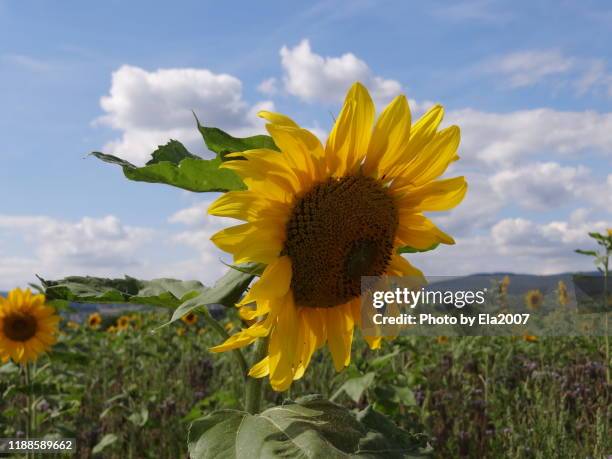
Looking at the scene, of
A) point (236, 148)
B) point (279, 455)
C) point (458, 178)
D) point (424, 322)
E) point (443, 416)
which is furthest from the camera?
point (443, 416)

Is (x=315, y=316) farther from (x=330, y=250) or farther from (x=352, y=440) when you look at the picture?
(x=352, y=440)

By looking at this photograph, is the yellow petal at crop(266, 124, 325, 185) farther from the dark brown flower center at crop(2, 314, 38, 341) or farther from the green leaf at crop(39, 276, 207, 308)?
the dark brown flower center at crop(2, 314, 38, 341)

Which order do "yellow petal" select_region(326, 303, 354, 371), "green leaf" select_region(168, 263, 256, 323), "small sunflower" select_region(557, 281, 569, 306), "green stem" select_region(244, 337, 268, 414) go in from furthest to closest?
"small sunflower" select_region(557, 281, 569, 306) → "yellow petal" select_region(326, 303, 354, 371) → "green stem" select_region(244, 337, 268, 414) → "green leaf" select_region(168, 263, 256, 323)

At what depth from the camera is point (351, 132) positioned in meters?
1.27

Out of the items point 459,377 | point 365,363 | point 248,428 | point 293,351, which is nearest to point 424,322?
point 293,351

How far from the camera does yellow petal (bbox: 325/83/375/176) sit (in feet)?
4.05

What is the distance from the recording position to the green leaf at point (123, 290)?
1.19 metres

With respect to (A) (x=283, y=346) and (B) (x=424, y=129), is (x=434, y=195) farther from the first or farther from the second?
(A) (x=283, y=346)

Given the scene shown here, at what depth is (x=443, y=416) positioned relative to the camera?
3889 millimetres

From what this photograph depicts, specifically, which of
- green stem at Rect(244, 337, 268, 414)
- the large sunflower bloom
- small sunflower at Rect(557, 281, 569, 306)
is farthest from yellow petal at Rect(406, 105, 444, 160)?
small sunflower at Rect(557, 281, 569, 306)

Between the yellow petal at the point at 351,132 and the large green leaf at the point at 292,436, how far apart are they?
0.46 metres

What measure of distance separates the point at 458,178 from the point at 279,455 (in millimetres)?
664

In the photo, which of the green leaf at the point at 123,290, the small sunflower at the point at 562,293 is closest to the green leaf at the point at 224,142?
the green leaf at the point at 123,290

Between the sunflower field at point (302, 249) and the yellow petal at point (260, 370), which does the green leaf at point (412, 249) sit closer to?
the sunflower field at point (302, 249)
